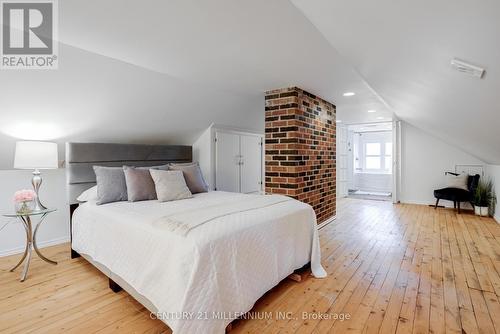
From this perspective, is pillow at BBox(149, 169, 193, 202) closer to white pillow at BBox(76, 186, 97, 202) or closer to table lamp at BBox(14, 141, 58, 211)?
white pillow at BBox(76, 186, 97, 202)

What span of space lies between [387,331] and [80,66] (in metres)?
3.22

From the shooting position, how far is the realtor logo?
1.63 meters

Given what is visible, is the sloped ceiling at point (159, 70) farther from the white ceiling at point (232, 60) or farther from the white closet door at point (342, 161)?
the white closet door at point (342, 161)

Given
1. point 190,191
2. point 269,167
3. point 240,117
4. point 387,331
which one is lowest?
point 387,331

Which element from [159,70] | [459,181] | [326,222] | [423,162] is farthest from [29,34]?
[423,162]

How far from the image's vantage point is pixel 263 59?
2.36 metres

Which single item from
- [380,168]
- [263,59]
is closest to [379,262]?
[263,59]

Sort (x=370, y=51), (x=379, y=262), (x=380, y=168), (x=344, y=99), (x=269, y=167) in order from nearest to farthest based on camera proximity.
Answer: (x=370, y=51)
(x=379, y=262)
(x=269, y=167)
(x=344, y=99)
(x=380, y=168)

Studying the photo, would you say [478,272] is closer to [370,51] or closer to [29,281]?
[370,51]

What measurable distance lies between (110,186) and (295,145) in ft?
7.23

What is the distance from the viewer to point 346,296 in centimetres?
203

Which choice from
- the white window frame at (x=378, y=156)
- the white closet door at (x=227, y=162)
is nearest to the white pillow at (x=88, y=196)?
the white closet door at (x=227, y=162)

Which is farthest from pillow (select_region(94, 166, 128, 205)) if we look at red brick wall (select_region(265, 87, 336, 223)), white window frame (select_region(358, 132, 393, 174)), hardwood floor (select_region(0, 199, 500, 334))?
white window frame (select_region(358, 132, 393, 174))

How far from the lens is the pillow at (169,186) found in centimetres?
268
